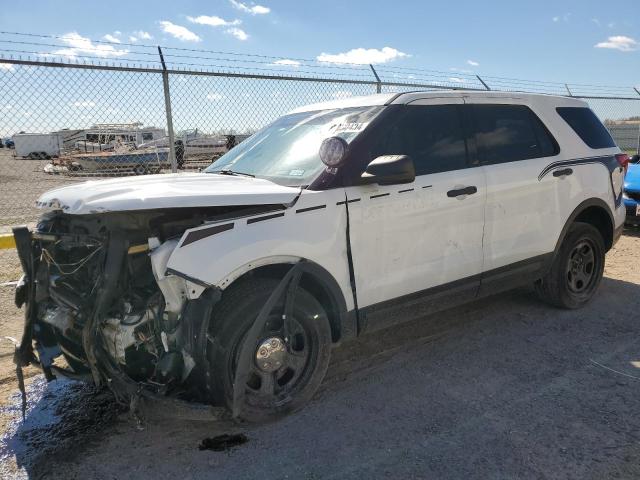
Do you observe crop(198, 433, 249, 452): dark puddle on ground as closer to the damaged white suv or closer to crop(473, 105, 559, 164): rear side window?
the damaged white suv

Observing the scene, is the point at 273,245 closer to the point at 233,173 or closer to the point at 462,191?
the point at 233,173

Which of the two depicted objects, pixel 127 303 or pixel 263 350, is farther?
pixel 263 350

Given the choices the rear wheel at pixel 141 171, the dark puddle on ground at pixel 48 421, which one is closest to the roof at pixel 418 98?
the dark puddle on ground at pixel 48 421

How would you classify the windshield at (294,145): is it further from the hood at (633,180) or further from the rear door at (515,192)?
the hood at (633,180)

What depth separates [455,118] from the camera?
411 cm

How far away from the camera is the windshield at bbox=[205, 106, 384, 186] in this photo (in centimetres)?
357

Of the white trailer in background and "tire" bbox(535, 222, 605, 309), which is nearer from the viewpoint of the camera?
"tire" bbox(535, 222, 605, 309)

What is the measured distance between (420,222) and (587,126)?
8.18 feet

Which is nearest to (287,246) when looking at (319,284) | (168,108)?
(319,284)

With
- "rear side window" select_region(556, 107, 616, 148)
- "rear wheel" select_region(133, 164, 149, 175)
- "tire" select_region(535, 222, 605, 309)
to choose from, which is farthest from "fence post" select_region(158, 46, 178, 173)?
"rear wheel" select_region(133, 164, 149, 175)

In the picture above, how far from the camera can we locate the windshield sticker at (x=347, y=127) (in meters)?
3.62

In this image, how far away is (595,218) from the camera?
5.26m

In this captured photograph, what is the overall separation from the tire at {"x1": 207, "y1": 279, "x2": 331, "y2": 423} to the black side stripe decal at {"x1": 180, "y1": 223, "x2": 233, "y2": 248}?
1.15ft

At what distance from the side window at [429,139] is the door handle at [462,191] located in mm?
169
